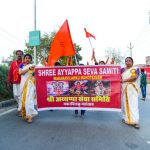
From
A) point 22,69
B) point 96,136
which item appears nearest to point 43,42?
point 22,69

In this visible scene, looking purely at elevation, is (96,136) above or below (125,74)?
below

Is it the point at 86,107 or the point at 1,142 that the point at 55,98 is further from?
the point at 1,142

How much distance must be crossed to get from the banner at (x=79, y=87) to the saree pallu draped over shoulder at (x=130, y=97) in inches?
6.5

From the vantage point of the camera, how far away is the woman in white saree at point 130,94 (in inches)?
342

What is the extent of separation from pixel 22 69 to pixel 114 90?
233cm

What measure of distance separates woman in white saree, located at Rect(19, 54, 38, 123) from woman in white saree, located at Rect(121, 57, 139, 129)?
7.43 feet

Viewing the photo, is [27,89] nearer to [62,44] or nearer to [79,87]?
[79,87]

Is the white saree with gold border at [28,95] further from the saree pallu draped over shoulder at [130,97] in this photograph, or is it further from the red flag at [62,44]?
the saree pallu draped over shoulder at [130,97]

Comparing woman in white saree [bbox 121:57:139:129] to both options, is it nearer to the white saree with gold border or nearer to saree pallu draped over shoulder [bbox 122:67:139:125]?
saree pallu draped over shoulder [bbox 122:67:139:125]

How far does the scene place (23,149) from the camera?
6332mm

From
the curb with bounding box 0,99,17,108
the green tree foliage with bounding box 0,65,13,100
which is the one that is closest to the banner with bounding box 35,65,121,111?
the curb with bounding box 0,99,17,108

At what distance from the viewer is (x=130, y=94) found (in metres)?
8.80

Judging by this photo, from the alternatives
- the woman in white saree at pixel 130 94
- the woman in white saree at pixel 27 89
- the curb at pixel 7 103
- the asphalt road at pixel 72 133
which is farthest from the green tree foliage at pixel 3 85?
the woman in white saree at pixel 130 94

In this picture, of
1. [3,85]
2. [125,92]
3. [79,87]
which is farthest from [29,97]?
[3,85]
